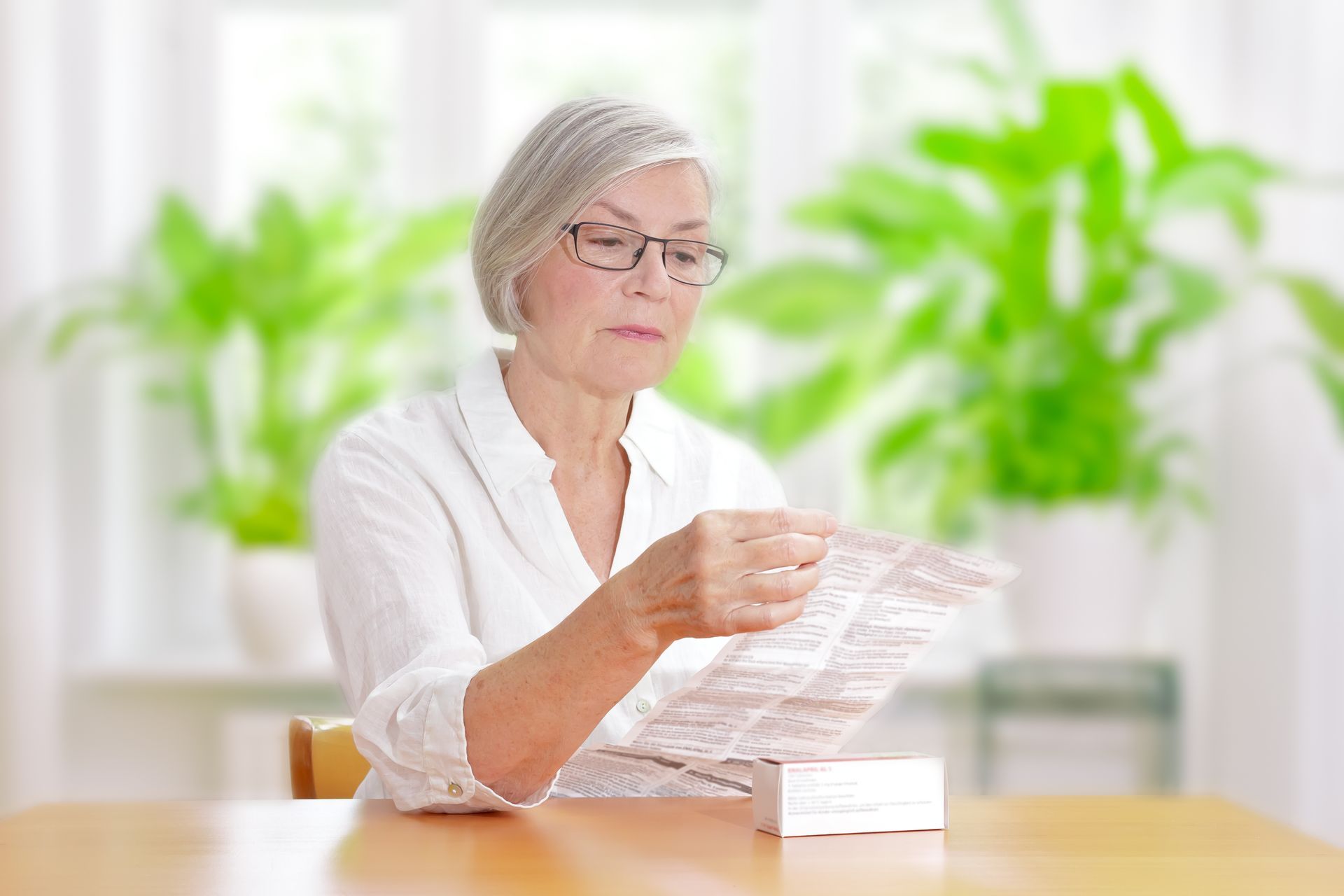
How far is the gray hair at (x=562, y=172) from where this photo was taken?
1.34 meters

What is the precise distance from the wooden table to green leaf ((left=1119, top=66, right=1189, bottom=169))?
1.91 metres

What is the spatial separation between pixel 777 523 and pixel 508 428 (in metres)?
0.50

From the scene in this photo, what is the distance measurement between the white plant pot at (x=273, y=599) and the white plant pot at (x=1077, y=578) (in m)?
1.49

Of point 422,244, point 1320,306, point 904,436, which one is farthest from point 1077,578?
point 422,244

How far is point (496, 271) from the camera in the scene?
1427 mm

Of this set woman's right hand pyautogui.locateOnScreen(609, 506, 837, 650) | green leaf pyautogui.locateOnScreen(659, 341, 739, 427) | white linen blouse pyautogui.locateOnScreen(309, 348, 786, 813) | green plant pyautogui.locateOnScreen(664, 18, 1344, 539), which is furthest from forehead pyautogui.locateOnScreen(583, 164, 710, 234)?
green leaf pyautogui.locateOnScreen(659, 341, 739, 427)

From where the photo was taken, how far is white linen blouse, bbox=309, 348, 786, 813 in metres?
1.07

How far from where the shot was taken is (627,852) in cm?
94

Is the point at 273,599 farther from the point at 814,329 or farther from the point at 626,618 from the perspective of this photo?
the point at 626,618

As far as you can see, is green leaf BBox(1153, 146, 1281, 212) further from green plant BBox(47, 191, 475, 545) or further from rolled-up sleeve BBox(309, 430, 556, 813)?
rolled-up sleeve BBox(309, 430, 556, 813)

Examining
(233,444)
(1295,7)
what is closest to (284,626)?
(233,444)

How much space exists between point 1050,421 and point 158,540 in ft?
6.75

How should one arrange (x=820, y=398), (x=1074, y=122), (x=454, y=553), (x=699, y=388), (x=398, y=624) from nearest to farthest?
(x=398, y=624) < (x=454, y=553) < (x=1074, y=122) < (x=820, y=398) < (x=699, y=388)

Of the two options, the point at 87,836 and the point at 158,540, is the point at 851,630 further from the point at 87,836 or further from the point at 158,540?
the point at 158,540
